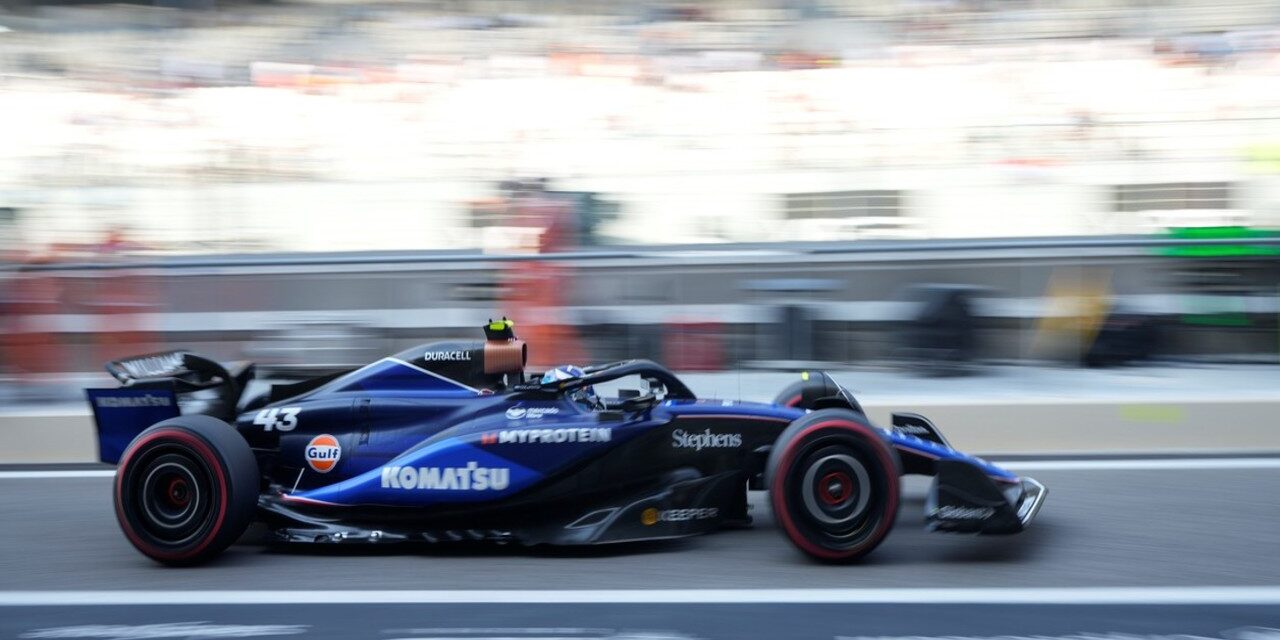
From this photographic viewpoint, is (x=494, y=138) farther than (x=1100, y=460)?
Yes

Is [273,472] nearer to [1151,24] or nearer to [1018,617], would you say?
[1018,617]

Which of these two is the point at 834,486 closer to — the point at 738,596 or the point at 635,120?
the point at 738,596

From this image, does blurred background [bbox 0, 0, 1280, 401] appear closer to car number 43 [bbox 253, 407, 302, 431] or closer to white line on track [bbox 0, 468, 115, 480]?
white line on track [bbox 0, 468, 115, 480]

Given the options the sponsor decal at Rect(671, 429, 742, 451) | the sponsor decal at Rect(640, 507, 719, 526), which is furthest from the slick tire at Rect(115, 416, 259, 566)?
the sponsor decal at Rect(671, 429, 742, 451)

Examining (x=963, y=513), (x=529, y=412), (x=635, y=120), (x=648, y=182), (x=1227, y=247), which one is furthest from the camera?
(x=635, y=120)

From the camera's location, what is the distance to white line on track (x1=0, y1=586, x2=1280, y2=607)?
13.6ft

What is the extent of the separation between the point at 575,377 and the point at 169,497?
161 centimetres

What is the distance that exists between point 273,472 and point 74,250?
15.1ft

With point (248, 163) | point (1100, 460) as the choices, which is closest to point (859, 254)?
point (1100, 460)

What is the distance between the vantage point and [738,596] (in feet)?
13.7

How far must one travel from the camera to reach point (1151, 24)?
1326 cm

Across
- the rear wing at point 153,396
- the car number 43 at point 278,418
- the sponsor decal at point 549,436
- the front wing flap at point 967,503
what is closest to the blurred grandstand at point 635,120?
the rear wing at point 153,396

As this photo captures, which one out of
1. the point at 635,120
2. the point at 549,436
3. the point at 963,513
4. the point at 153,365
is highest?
the point at 635,120

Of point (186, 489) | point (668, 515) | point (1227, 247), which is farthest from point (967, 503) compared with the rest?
point (1227, 247)
